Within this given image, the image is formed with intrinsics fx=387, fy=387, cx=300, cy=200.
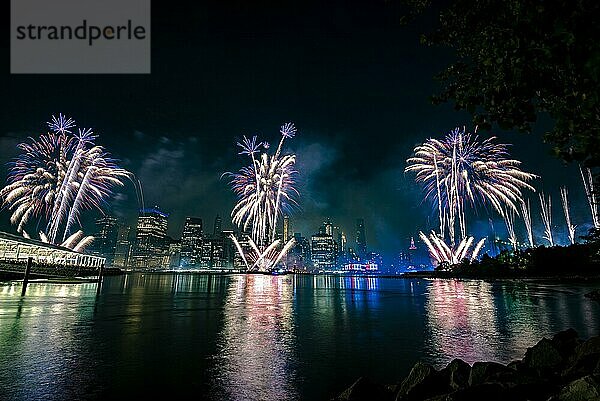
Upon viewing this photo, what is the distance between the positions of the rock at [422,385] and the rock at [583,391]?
2089mm

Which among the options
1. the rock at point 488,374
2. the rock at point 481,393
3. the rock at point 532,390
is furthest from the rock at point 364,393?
the rock at point 532,390

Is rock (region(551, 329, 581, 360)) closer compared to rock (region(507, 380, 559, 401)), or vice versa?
A: rock (region(507, 380, 559, 401))

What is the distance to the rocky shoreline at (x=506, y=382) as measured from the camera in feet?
17.8

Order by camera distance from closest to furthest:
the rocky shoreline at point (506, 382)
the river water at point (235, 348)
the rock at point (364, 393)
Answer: the rocky shoreline at point (506, 382), the rock at point (364, 393), the river water at point (235, 348)

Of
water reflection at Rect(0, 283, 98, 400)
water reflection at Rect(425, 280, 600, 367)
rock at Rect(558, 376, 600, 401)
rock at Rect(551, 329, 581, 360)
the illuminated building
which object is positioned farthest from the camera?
the illuminated building

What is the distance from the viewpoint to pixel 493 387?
581 centimetres

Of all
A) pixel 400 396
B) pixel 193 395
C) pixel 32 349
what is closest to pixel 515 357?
pixel 400 396

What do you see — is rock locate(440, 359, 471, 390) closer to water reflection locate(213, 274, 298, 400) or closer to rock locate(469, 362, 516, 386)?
rock locate(469, 362, 516, 386)

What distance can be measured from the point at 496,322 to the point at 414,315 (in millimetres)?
4508

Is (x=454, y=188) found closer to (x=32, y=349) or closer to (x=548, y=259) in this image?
(x=548, y=259)

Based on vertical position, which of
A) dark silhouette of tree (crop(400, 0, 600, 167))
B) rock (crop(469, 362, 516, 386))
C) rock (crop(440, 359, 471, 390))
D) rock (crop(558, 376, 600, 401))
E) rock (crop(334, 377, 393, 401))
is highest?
dark silhouette of tree (crop(400, 0, 600, 167))

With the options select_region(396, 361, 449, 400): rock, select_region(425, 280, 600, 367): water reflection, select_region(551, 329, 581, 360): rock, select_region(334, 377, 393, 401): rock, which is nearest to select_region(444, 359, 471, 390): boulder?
select_region(396, 361, 449, 400): rock

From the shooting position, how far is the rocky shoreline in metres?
5.43

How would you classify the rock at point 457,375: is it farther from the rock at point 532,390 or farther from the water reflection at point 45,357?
the water reflection at point 45,357
